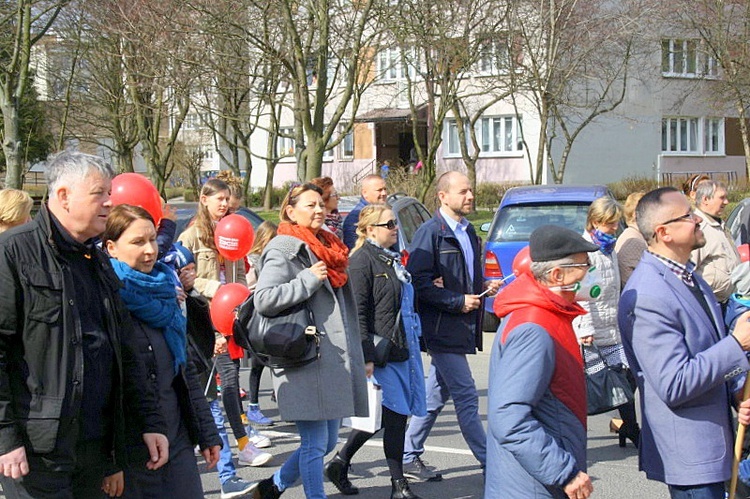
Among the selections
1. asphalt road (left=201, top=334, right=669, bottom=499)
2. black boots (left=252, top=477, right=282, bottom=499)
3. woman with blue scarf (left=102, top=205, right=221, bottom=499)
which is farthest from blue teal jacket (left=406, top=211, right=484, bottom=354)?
woman with blue scarf (left=102, top=205, right=221, bottom=499)

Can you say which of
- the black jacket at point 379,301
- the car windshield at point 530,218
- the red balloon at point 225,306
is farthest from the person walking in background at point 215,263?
the car windshield at point 530,218

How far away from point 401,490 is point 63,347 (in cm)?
305

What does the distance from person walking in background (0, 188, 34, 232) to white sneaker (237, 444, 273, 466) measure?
2.19 meters

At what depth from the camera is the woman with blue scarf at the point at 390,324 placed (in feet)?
18.8

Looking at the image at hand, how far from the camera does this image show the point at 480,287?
642 cm

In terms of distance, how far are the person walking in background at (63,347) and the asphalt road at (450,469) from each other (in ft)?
8.82

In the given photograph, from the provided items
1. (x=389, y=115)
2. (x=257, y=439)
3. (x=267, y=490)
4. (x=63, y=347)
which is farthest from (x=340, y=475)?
(x=389, y=115)

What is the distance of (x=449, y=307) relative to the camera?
6031 millimetres

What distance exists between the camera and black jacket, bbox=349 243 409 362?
5711 mm

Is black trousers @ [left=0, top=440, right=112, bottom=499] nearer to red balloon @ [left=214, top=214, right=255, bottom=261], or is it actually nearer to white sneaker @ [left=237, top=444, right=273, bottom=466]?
red balloon @ [left=214, top=214, right=255, bottom=261]

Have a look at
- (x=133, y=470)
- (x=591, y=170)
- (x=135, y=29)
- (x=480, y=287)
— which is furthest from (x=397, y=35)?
(x=591, y=170)

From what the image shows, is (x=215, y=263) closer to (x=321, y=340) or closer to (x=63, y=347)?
(x=321, y=340)

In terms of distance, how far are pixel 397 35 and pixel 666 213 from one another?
45.8ft

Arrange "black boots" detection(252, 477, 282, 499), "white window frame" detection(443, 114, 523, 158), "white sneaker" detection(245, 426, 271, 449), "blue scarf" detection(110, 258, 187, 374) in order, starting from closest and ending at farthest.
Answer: "blue scarf" detection(110, 258, 187, 374) → "black boots" detection(252, 477, 282, 499) → "white sneaker" detection(245, 426, 271, 449) → "white window frame" detection(443, 114, 523, 158)
